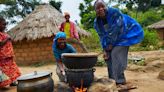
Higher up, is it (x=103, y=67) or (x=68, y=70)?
(x=68, y=70)

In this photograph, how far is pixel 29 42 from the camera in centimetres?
1310

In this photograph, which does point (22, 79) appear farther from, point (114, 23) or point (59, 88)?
point (114, 23)

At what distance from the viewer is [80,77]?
480 centimetres

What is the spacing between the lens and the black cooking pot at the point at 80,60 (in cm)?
470

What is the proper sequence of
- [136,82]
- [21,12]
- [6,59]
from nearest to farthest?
[136,82] → [6,59] → [21,12]

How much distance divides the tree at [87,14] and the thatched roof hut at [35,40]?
1422cm

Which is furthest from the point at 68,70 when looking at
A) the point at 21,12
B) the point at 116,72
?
the point at 21,12

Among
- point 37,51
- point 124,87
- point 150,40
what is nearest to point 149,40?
point 150,40

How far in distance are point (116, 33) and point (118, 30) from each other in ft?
0.20

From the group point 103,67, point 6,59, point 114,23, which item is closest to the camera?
point 114,23

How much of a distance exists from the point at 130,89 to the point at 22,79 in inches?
72.6

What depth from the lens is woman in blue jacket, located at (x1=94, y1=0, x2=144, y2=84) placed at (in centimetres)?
532

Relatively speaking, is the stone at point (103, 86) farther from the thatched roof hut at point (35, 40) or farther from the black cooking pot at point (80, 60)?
the thatched roof hut at point (35, 40)

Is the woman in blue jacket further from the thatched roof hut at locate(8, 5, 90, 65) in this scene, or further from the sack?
the thatched roof hut at locate(8, 5, 90, 65)
